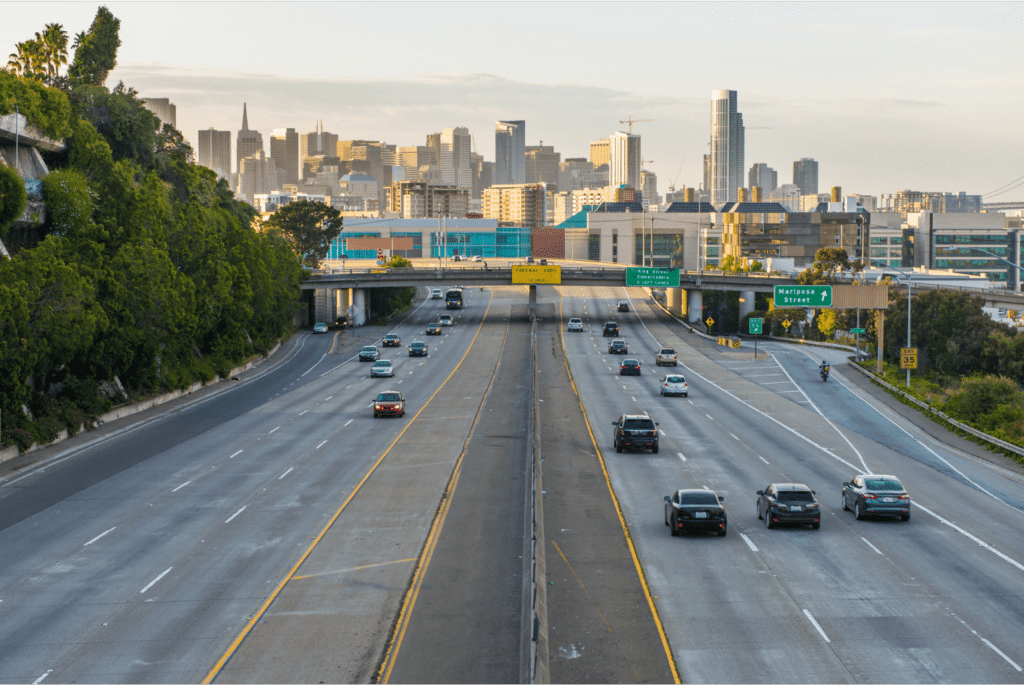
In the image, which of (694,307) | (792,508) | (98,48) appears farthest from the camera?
(694,307)

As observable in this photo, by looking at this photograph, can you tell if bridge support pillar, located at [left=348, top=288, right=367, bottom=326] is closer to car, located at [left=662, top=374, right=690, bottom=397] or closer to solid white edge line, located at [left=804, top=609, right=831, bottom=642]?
car, located at [left=662, top=374, right=690, bottom=397]

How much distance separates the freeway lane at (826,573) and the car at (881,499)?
1.27 feet

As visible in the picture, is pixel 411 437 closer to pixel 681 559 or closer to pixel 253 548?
pixel 253 548

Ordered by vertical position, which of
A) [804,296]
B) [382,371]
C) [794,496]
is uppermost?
[804,296]

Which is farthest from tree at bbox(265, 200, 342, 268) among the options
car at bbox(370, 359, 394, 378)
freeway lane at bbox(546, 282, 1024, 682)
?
freeway lane at bbox(546, 282, 1024, 682)

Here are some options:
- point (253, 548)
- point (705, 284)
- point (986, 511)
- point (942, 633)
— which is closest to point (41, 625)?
point (253, 548)

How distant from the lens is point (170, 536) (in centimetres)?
3062

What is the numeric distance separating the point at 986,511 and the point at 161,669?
25.9 metres

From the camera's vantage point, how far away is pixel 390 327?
120250mm

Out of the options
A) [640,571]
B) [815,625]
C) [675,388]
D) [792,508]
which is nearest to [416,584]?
[640,571]

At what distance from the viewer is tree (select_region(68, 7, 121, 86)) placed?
108375mm

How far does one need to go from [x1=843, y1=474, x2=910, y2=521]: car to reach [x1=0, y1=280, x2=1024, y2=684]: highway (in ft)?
1.57

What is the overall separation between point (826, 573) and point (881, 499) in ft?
23.2

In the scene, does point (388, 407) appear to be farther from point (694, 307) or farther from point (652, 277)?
point (694, 307)
